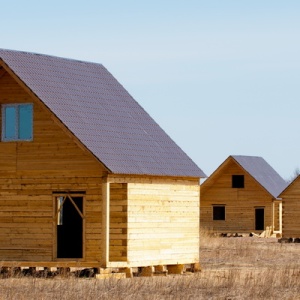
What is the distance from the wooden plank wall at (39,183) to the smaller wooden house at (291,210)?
114 ft

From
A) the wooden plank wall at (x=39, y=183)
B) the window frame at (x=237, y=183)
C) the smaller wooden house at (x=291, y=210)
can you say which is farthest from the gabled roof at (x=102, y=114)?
the window frame at (x=237, y=183)

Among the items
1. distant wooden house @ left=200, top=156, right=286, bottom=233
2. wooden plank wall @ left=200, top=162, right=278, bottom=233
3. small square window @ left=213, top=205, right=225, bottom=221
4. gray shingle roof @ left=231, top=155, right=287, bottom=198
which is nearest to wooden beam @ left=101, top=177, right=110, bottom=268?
distant wooden house @ left=200, top=156, right=286, bottom=233

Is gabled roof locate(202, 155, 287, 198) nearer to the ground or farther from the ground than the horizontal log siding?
farther from the ground

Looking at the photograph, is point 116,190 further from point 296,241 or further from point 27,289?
point 296,241

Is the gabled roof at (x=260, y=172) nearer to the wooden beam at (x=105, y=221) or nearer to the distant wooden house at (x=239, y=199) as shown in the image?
the distant wooden house at (x=239, y=199)

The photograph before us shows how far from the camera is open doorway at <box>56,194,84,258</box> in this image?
36625 millimetres

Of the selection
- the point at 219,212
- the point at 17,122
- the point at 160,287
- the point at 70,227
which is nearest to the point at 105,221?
the point at 70,227

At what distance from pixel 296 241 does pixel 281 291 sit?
4117 centimetres

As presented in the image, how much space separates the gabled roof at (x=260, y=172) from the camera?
78.6 m

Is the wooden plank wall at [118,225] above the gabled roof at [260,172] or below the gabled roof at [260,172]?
below

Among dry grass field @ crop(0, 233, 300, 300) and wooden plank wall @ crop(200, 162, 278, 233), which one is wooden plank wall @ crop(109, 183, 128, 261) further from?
wooden plank wall @ crop(200, 162, 278, 233)

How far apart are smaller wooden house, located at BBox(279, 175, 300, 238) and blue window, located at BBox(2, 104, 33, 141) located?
114 ft

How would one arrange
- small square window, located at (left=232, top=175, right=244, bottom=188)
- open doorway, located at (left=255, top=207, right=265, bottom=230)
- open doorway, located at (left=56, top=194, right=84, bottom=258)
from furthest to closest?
open doorway, located at (left=255, top=207, right=265, bottom=230)
small square window, located at (left=232, top=175, right=244, bottom=188)
open doorway, located at (left=56, top=194, right=84, bottom=258)

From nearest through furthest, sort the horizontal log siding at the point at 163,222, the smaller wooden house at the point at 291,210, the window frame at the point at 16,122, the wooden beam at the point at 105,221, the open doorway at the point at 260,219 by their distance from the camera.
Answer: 1. the wooden beam at the point at 105,221
2. the horizontal log siding at the point at 163,222
3. the window frame at the point at 16,122
4. the smaller wooden house at the point at 291,210
5. the open doorway at the point at 260,219
